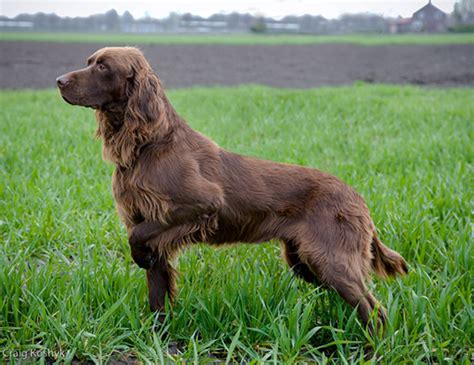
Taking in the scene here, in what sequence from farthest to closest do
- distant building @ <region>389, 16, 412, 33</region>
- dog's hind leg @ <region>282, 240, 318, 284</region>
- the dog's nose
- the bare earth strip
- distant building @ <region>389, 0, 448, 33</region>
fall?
1. the bare earth strip
2. distant building @ <region>389, 16, 412, 33</region>
3. distant building @ <region>389, 0, 448, 33</region>
4. dog's hind leg @ <region>282, 240, 318, 284</region>
5. the dog's nose

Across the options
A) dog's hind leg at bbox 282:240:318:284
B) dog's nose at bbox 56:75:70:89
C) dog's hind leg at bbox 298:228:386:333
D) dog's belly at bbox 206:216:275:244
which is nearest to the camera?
dog's nose at bbox 56:75:70:89

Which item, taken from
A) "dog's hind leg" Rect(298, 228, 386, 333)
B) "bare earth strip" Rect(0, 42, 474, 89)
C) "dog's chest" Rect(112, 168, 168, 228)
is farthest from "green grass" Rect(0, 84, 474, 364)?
"bare earth strip" Rect(0, 42, 474, 89)

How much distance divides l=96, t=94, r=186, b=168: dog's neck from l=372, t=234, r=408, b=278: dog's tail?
1.22m

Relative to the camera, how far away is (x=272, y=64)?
2095 cm

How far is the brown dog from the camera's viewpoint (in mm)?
2525

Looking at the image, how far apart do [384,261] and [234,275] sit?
81cm

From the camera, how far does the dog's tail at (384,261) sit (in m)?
2.84

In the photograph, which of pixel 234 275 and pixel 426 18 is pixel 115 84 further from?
pixel 426 18

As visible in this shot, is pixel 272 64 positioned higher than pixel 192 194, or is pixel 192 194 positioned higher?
pixel 192 194

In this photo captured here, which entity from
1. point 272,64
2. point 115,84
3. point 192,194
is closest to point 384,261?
point 192,194

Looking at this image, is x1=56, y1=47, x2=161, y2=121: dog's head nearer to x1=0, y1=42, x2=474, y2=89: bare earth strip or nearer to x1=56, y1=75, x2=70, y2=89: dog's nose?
x1=56, y1=75, x2=70, y2=89: dog's nose

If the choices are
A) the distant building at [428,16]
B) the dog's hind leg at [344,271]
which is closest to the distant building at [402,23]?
the distant building at [428,16]

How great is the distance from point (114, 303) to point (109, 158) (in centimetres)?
71

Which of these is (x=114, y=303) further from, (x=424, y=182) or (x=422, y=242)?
(x=424, y=182)
